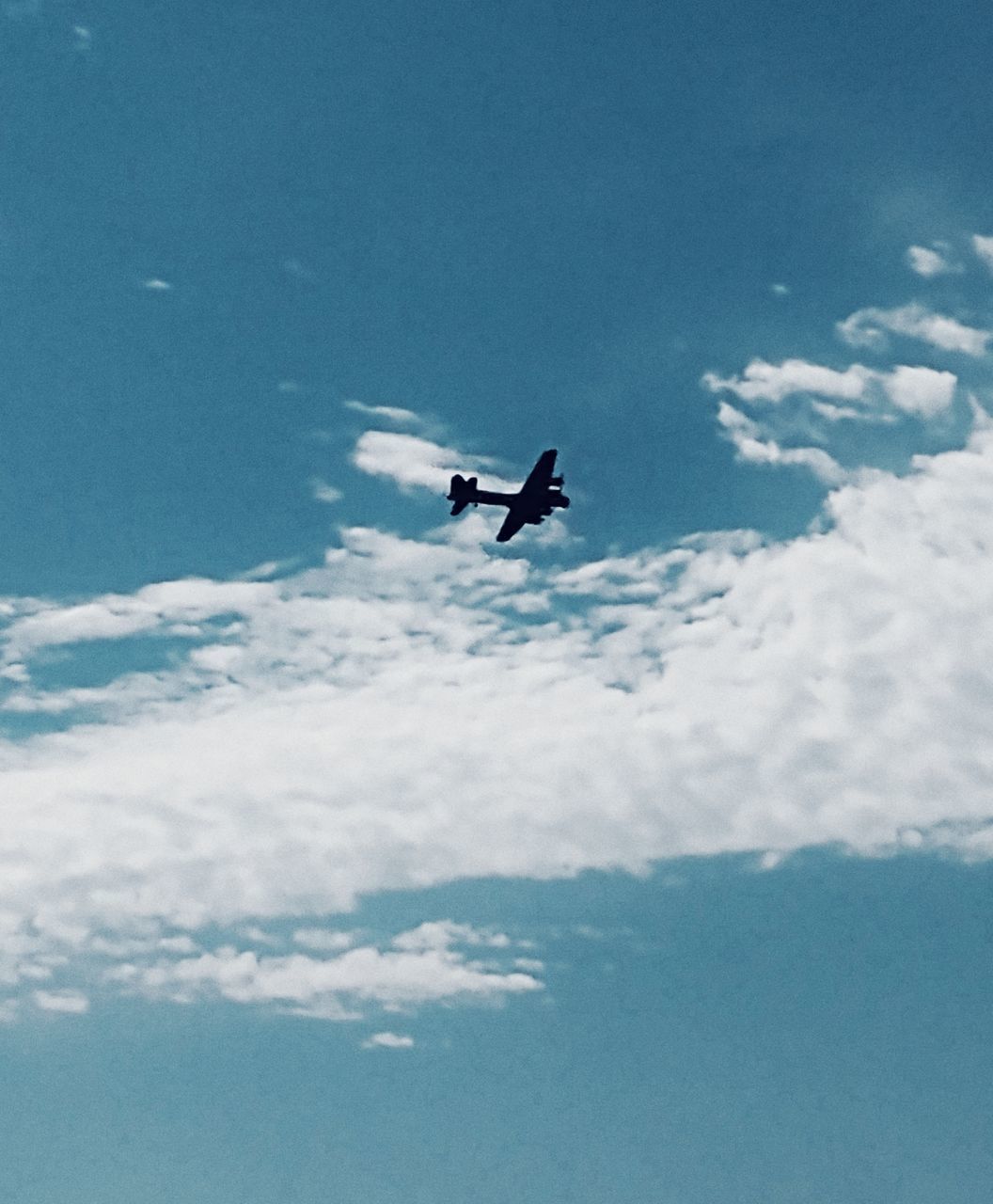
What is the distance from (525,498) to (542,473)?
2.56 meters

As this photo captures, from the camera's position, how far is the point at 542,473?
3354 inches

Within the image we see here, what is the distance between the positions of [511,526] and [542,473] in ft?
19.0

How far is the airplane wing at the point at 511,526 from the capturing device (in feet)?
289

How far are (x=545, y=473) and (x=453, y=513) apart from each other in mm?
8286

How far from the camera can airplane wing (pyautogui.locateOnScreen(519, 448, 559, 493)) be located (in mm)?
84688

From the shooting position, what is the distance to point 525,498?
8650 cm

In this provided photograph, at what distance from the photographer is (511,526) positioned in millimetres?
88812

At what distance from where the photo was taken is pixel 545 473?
85.2 m

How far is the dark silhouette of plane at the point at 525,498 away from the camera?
8531 cm

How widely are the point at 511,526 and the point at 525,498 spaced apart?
3.29 metres

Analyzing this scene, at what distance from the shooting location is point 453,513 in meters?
87.8

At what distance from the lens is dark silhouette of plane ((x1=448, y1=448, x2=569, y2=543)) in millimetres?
85312

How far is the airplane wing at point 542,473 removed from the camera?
278 ft
